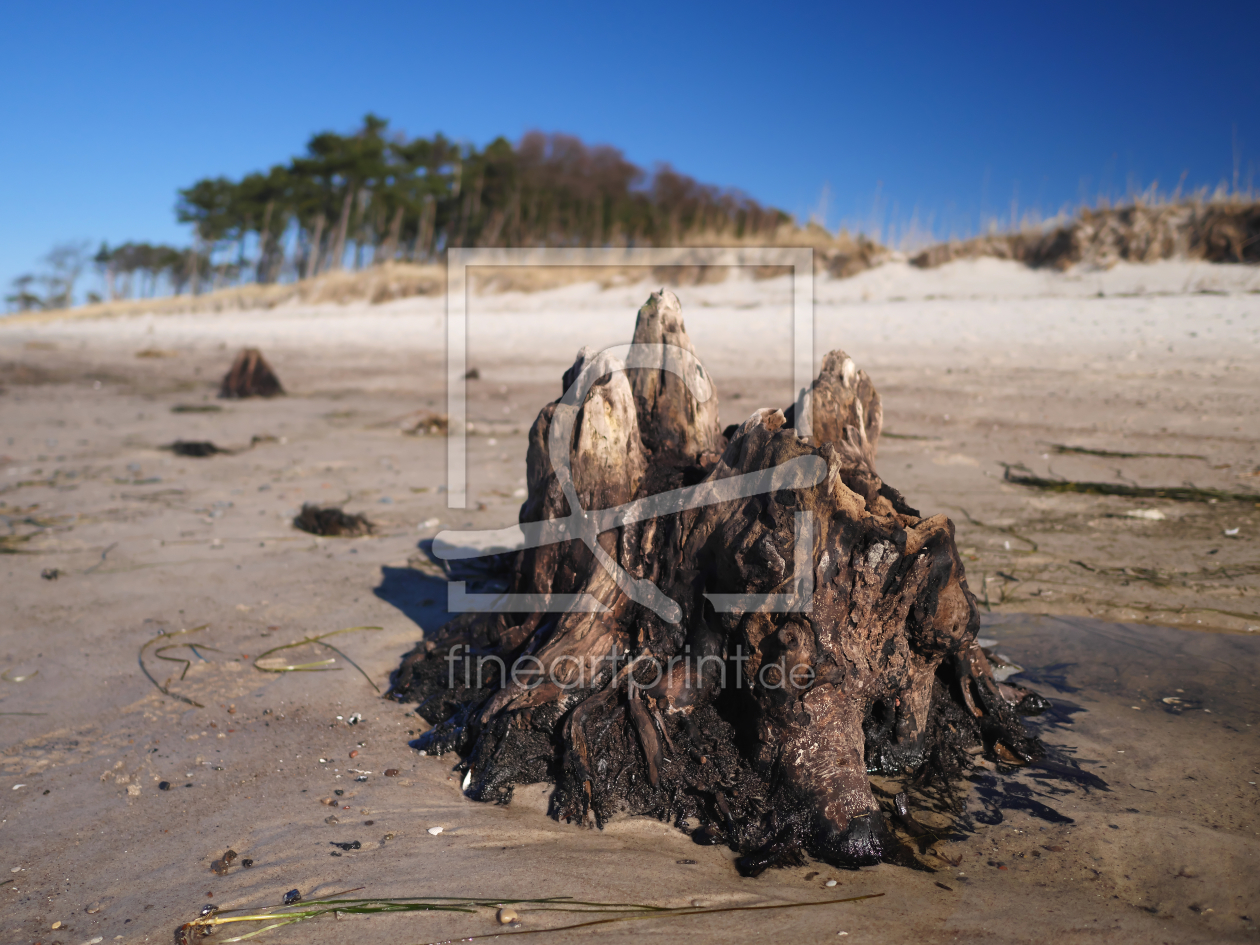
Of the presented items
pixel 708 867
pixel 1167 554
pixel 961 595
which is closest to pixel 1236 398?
pixel 1167 554

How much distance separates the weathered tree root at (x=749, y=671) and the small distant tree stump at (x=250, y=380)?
1024 centimetres

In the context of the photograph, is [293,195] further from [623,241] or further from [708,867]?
[708,867]

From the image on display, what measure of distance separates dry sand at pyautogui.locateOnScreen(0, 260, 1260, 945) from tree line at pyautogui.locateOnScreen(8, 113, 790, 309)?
890 inches

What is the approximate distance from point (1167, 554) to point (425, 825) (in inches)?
178

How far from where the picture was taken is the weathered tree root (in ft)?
8.49

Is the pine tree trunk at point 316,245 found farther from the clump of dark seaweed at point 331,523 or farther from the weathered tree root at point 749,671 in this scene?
the weathered tree root at point 749,671

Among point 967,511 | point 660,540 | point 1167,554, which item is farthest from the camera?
point 967,511

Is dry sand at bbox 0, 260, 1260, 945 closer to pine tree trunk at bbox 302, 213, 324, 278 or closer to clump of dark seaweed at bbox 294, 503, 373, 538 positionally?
clump of dark seaweed at bbox 294, 503, 373, 538

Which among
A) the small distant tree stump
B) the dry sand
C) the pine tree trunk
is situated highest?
the pine tree trunk

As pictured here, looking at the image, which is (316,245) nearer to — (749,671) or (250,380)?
(250,380)

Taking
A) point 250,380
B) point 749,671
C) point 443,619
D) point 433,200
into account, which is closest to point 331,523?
point 443,619

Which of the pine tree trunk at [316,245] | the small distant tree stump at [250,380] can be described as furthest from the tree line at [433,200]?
the small distant tree stump at [250,380]

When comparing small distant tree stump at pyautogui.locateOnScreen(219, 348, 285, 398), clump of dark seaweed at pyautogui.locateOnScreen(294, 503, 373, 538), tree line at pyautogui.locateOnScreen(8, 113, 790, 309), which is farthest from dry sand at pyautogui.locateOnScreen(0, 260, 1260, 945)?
tree line at pyautogui.locateOnScreen(8, 113, 790, 309)

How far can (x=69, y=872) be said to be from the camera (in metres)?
2.36
